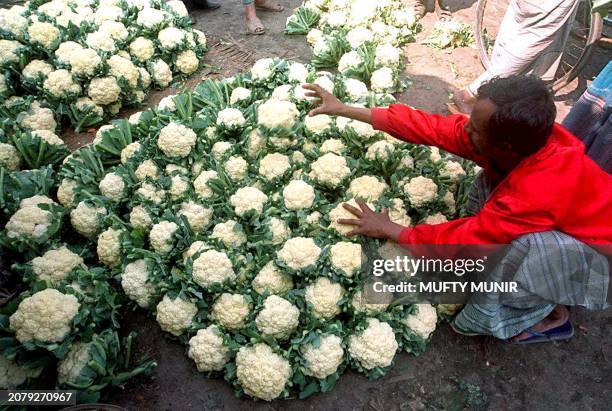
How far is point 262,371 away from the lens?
2.35 metres

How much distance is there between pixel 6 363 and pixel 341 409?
5.94 feet

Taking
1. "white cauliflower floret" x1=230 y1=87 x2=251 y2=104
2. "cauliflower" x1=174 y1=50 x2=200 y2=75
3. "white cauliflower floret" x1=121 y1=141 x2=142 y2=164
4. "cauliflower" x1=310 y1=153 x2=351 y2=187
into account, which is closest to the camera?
"cauliflower" x1=310 y1=153 x2=351 y2=187

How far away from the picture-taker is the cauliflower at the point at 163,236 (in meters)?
2.74

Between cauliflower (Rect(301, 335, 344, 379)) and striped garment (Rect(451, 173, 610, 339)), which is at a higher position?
striped garment (Rect(451, 173, 610, 339))

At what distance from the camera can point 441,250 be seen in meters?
2.40

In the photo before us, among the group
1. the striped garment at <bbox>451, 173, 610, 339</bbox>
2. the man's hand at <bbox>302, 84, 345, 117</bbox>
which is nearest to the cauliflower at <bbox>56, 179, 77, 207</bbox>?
the man's hand at <bbox>302, 84, 345, 117</bbox>

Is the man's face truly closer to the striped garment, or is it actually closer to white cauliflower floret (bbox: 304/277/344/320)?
the striped garment

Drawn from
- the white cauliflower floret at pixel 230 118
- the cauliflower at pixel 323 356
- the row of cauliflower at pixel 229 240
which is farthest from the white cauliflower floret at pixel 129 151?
the cauliflower at pixel 323 356

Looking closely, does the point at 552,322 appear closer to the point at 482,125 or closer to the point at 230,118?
the point at 482,125

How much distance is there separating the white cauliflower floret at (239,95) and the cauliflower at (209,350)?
1897 millimetres

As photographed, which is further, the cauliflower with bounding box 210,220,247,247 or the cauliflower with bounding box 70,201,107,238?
the cauliflower with bounding box 70,201,107,238

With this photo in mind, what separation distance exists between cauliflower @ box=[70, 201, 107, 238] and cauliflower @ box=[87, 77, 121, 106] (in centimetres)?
140

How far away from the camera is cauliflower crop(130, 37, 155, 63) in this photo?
4414 millimetres

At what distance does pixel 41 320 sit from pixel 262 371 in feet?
3.94
